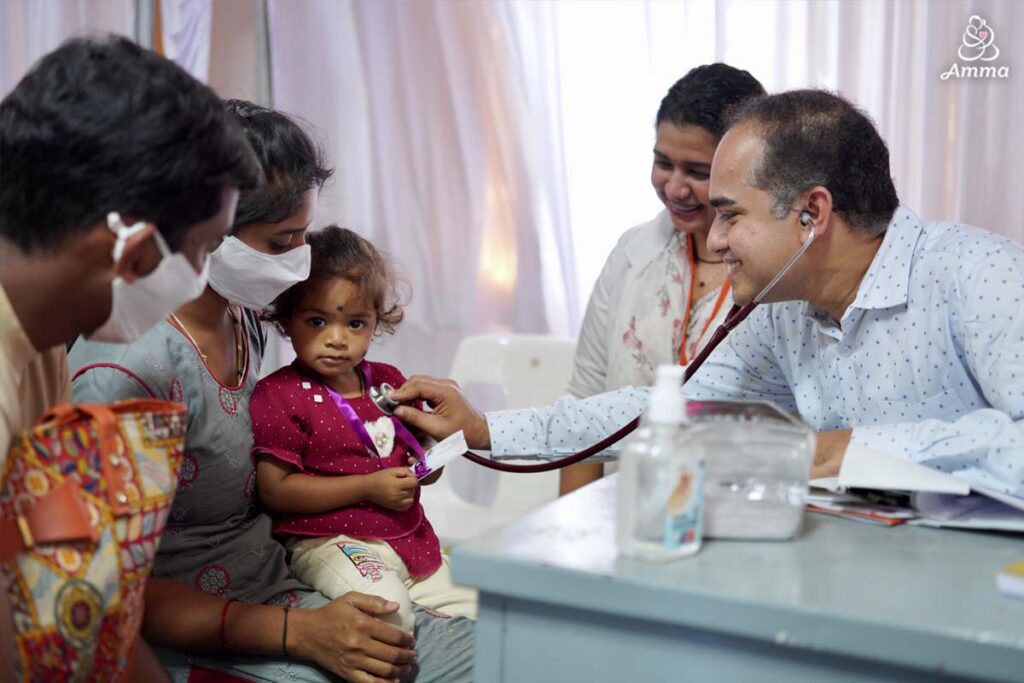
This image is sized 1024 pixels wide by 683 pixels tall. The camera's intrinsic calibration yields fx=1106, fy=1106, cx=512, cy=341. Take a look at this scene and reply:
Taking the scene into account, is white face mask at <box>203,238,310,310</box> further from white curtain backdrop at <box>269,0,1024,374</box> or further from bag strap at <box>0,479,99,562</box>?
white curtain backdrop at <box>269,0,1024,374</box>

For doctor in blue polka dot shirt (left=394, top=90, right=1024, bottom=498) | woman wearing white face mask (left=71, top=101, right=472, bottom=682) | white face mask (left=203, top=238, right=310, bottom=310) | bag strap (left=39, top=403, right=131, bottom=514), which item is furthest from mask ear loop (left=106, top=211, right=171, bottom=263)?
doctor in blue polka dot shirt (left=394, top=90, right=1024, bottom=498)

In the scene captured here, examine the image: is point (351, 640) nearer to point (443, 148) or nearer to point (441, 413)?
point (441, 413)

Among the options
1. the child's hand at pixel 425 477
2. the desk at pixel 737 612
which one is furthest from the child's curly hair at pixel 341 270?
the desk at pixel 737 612

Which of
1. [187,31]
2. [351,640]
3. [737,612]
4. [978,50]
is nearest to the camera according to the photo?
[737,612]

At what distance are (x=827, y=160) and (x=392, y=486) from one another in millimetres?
892

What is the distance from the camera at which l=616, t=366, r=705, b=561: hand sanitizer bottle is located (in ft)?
3.64

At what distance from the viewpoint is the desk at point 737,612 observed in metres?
1.02

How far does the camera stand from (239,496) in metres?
1.72

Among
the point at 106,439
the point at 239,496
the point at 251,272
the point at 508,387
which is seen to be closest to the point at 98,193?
the point at 106,439

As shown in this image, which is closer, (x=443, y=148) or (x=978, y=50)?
(x=978, y=50)

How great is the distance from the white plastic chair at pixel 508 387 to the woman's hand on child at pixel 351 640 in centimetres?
139

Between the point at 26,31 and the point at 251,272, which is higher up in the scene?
the point at 26,31

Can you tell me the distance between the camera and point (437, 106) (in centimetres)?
361

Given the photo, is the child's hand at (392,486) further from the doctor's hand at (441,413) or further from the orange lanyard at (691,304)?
the orange lanyard at (691,304)
